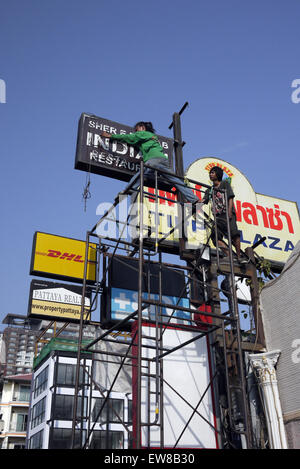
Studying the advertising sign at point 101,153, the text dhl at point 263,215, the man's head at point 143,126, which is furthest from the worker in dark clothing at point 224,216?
the text dhl at point 263,215

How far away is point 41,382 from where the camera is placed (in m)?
48.6

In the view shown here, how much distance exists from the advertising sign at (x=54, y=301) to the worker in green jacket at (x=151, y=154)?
13.5 metres

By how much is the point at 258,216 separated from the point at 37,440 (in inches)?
1501

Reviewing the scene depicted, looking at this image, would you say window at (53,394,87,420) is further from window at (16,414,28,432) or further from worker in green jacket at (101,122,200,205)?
worker in green jacket at (101,122,200,205)

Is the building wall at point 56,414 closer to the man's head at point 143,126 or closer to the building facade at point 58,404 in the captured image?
the building facade at point 58,404

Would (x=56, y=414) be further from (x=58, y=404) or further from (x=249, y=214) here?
(x=249, y=214)

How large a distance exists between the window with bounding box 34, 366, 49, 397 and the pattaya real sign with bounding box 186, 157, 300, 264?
36.5 metres

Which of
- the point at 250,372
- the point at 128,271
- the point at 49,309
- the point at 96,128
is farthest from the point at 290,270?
the point at 49,309

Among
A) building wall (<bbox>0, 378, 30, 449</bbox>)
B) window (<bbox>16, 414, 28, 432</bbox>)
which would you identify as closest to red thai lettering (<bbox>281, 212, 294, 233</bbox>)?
building wall (<bbox>0, 378, 30, 449</bbox>)

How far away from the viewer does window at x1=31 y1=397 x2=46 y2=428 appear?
44912mm

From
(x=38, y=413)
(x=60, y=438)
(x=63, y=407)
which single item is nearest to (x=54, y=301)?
(x=60, y=438)

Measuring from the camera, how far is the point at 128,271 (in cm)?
1326

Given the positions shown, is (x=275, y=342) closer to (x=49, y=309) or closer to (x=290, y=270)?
(x=290, y=270)
